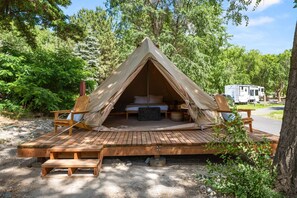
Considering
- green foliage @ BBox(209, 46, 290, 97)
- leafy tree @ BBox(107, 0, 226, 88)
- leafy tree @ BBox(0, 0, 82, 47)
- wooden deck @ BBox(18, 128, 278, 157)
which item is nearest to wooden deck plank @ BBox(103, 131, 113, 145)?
wooden deck @ BBox(18, 128, 278, 157)

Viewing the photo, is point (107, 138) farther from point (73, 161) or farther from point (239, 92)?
point (239, 92)

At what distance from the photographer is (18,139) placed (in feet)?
17.8

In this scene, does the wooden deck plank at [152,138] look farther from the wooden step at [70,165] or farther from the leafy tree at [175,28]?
the leafy tree at [175,28]

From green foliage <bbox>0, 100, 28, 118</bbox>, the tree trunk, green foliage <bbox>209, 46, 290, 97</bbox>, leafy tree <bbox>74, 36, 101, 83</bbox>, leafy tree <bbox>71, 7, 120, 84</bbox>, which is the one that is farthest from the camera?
green foliage <bbox>209, 46, 290, 97</bbox>

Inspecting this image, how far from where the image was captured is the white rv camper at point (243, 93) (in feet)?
70.2

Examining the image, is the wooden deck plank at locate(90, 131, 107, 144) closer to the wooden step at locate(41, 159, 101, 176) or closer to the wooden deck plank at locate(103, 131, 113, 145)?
the wooden deck plank at locate(103, 131, 113, 145)

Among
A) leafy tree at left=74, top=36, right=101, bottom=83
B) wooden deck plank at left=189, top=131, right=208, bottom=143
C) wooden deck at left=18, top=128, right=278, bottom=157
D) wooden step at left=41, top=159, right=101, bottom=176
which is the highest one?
leafy tree at left=74, top=36, right=101, bottom=83

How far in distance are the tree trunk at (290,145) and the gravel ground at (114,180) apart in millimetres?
695

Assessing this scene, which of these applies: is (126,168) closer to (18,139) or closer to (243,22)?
(18,139)

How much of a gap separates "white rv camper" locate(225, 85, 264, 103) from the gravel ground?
62.3ft

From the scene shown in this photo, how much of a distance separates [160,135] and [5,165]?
259cm

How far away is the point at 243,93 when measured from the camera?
21.8 m

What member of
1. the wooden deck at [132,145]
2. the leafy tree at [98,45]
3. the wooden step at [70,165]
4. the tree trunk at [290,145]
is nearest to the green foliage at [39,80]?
the wooden deck at [132,145]

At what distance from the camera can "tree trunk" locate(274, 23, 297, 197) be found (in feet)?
7.10
